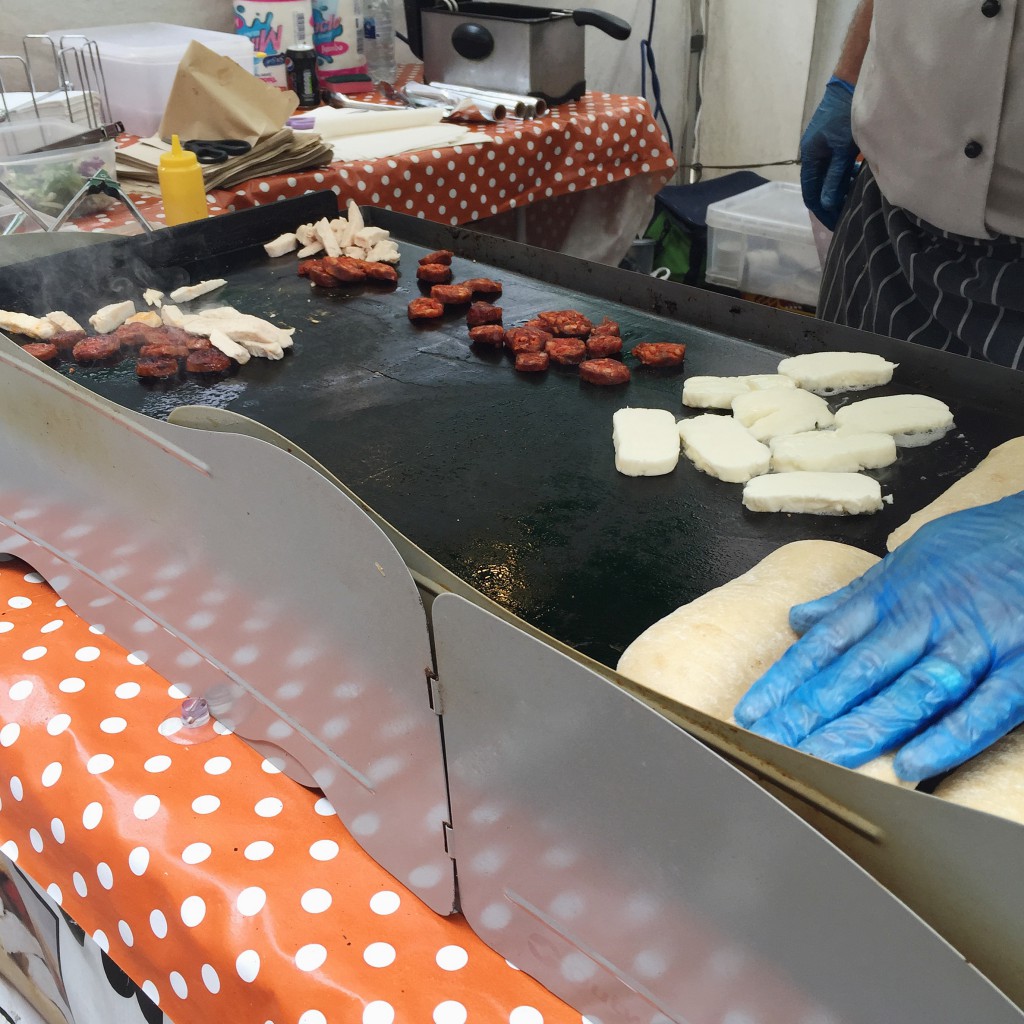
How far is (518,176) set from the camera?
12.5 ft

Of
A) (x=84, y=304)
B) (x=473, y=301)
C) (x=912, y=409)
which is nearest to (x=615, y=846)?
(x=912, y=409)

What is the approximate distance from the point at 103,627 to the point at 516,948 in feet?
2.67

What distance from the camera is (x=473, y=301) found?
2.33 m

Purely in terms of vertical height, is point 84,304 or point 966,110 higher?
point 966,110

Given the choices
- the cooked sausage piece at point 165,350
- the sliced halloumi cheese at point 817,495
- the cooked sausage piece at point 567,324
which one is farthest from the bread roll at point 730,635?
the cooked sausage piece at point 165,350

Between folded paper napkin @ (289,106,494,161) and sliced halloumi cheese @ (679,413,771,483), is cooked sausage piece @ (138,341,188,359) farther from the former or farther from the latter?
folded paper napkin @ (289,106,494,161)

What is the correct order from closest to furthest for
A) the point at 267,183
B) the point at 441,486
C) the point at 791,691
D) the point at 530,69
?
the point at 791,691, the point at 441,486, the point at 267,183, the point at 530,69

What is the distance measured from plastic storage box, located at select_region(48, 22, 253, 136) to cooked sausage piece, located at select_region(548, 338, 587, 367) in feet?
7.28

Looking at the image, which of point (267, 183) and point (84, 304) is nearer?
point (84, 304)

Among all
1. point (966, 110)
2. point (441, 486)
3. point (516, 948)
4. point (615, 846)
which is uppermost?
point (966, 110)

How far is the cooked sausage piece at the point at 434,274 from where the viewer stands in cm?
240

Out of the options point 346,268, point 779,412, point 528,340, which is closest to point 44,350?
point 346,268

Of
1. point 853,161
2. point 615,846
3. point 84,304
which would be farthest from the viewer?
point 853,161

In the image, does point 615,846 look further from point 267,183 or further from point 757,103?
point 757,103
